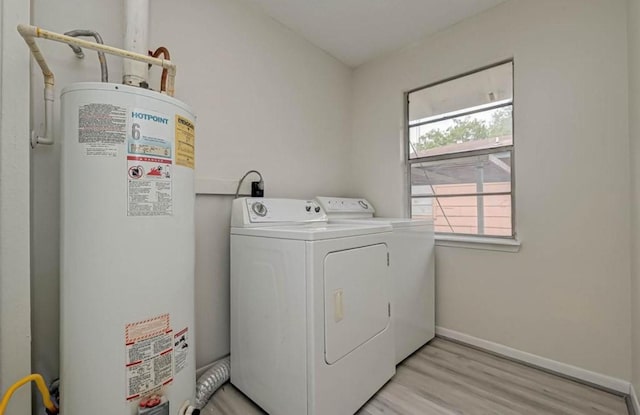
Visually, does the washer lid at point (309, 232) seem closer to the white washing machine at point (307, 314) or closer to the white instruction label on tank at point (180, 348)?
the white washing machine at point (307, 314)

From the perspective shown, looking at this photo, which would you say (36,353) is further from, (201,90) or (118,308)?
(201,90)

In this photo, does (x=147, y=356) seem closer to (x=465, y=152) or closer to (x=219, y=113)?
(x=219, y=113)

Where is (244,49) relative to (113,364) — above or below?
above

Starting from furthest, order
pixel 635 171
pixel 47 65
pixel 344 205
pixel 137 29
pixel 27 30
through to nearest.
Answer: pixel 344 205
pixel 635 171
pixel 137 29
pixel 47 65
pixel 27 30

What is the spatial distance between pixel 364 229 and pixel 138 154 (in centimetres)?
110

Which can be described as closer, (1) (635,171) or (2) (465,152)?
(1) (635,171)

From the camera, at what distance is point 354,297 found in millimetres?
1424

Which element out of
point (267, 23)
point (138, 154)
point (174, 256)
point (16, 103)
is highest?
point (267, 23)

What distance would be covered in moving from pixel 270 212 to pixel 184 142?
0.70 metres

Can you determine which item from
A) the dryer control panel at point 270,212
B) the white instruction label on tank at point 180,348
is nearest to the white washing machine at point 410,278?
the dryer control panel at point 270,212

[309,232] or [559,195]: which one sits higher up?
[559,195]

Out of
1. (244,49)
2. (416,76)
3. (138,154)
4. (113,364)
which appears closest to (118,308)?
(113,364)

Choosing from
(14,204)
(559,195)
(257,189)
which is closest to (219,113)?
(257,189)

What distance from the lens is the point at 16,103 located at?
3.43 feet
